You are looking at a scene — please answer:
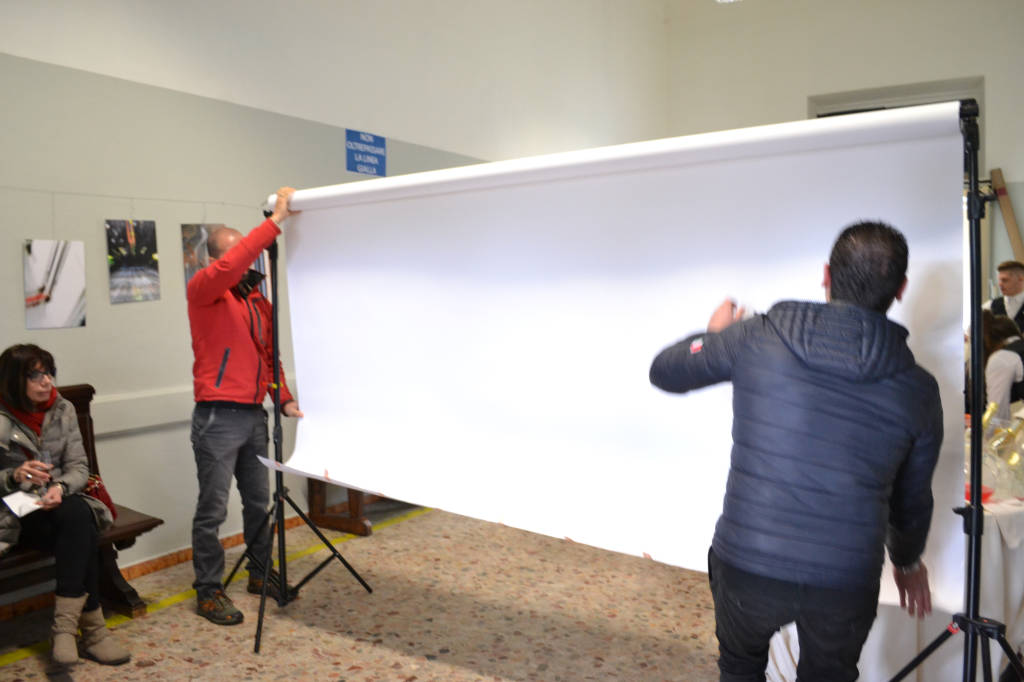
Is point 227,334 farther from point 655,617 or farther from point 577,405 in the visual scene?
point 655,617

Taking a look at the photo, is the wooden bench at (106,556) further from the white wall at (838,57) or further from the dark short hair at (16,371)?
the white wall at (838,57)

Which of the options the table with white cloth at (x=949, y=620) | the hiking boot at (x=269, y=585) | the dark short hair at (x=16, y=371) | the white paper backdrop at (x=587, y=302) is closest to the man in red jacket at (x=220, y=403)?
the hiking boot at (x=269, y=585)

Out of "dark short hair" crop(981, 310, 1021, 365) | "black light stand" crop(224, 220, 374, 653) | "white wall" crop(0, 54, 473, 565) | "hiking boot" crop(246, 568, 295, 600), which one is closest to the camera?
"black light stand" crop(224, 220, 374, 653)

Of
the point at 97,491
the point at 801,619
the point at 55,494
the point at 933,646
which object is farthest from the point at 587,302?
the point at 97,491

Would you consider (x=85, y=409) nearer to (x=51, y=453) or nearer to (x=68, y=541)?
(x=51, y=453)

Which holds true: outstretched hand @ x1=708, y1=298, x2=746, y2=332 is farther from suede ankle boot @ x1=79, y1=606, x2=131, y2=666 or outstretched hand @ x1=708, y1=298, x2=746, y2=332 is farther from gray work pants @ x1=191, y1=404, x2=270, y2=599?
suede ankle boot @ x1=79, y1=606, x2=131, y2=666

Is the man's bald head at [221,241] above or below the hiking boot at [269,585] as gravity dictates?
above

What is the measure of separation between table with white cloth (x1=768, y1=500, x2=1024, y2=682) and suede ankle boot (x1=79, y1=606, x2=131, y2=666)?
2.18 m

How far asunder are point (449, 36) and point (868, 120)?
3998 millimetres

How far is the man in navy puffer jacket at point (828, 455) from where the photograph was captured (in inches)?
56.1

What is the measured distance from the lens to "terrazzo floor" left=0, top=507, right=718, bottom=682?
→ 8.59ft

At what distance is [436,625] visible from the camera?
2980 millimetres

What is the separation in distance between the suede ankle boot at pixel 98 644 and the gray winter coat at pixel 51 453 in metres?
0.31

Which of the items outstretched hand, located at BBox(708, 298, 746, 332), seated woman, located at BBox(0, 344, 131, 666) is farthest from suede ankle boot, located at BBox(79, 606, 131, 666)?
outstretched hand, located at BBox(708, 298, 746, 332)
